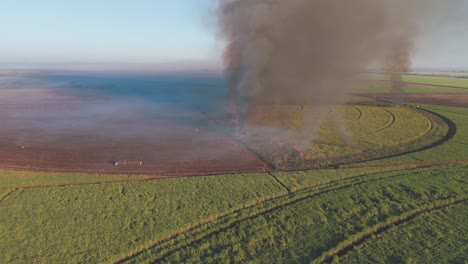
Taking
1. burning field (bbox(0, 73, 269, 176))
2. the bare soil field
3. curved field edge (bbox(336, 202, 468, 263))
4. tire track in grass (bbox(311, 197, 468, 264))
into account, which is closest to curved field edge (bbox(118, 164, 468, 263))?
tire track in grass (bbox(311, 197, 468, 264))

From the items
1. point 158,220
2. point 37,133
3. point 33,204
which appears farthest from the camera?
point 37,133

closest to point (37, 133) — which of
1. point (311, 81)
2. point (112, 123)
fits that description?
point (112, 123)

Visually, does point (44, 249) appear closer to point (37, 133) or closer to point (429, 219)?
point (429, 219)

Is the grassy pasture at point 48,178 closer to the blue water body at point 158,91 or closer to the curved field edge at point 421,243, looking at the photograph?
the curved field edge at point 421,243

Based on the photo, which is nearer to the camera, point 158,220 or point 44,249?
point 44,249

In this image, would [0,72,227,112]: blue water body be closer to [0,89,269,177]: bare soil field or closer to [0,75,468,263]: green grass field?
[0,89,269,177]: bare soil field

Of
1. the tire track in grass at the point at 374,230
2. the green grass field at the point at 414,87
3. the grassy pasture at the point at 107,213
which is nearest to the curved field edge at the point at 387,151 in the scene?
the grassy pasture at the point at 107,213

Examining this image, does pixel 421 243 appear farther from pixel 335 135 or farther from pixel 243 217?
pixel 335 135
